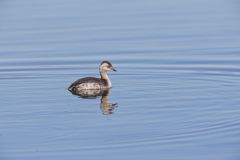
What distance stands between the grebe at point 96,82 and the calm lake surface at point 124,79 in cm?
36

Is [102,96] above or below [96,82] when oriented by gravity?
below

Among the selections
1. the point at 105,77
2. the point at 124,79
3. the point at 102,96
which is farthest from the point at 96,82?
the point at 102,96

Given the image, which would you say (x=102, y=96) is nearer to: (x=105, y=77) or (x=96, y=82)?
(x=96, y=82)

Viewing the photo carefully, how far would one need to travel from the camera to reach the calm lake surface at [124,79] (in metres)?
14.4

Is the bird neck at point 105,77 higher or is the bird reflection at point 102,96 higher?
the bird neck at point 105,77

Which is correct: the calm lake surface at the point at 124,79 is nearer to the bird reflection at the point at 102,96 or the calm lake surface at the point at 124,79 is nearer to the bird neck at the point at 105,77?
the bird reflection at the point at 102,96

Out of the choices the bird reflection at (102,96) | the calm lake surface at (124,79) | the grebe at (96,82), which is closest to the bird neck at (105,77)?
the grebe at (96,82)

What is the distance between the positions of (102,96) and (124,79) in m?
0.86

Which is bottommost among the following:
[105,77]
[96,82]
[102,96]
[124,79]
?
[102,96]

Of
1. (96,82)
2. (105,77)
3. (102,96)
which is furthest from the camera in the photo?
(105,77)

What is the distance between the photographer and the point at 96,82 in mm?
19969

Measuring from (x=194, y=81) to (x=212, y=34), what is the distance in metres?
4.60

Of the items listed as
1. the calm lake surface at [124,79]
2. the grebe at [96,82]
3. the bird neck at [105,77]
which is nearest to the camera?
the calm lake surface at [124,79]

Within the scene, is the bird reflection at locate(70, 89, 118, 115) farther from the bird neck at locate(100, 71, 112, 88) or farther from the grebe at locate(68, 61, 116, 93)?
the bird neck at locate(100, 71, 112, 88)
